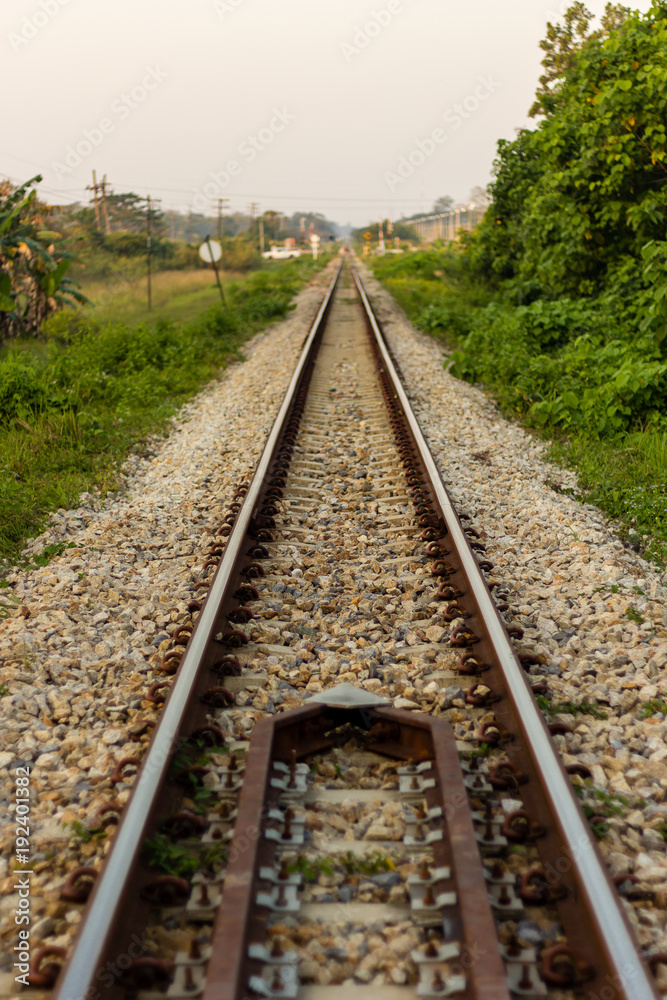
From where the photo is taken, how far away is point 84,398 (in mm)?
8258

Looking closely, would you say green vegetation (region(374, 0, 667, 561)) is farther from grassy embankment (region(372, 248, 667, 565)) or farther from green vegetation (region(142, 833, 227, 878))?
green vegetation (region(142, 833, 227, 878))

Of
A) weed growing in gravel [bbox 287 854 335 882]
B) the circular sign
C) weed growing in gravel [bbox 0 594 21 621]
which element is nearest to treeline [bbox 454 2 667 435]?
weed growing in gravel [bbox 0 594 21 621]

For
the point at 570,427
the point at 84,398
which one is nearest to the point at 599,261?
the point at 570,427

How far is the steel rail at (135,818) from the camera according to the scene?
159 cm

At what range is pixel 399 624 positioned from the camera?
3441 millimetres

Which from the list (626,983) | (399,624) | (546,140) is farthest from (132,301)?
(626,983)

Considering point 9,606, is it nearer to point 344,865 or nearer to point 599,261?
point 344,865

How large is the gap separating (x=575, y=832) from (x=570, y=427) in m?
5.49

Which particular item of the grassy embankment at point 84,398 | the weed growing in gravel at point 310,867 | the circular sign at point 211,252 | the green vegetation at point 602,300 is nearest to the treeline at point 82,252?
the grassy embankment at point 84,398

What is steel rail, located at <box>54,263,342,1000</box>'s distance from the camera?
1591mm

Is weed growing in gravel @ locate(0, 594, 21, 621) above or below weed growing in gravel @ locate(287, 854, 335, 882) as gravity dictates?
above

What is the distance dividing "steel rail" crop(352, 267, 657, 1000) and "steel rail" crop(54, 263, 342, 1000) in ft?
3.87

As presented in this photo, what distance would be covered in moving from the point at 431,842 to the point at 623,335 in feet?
25.7

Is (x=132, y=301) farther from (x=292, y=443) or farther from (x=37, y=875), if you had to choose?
(x=37, y=875)
